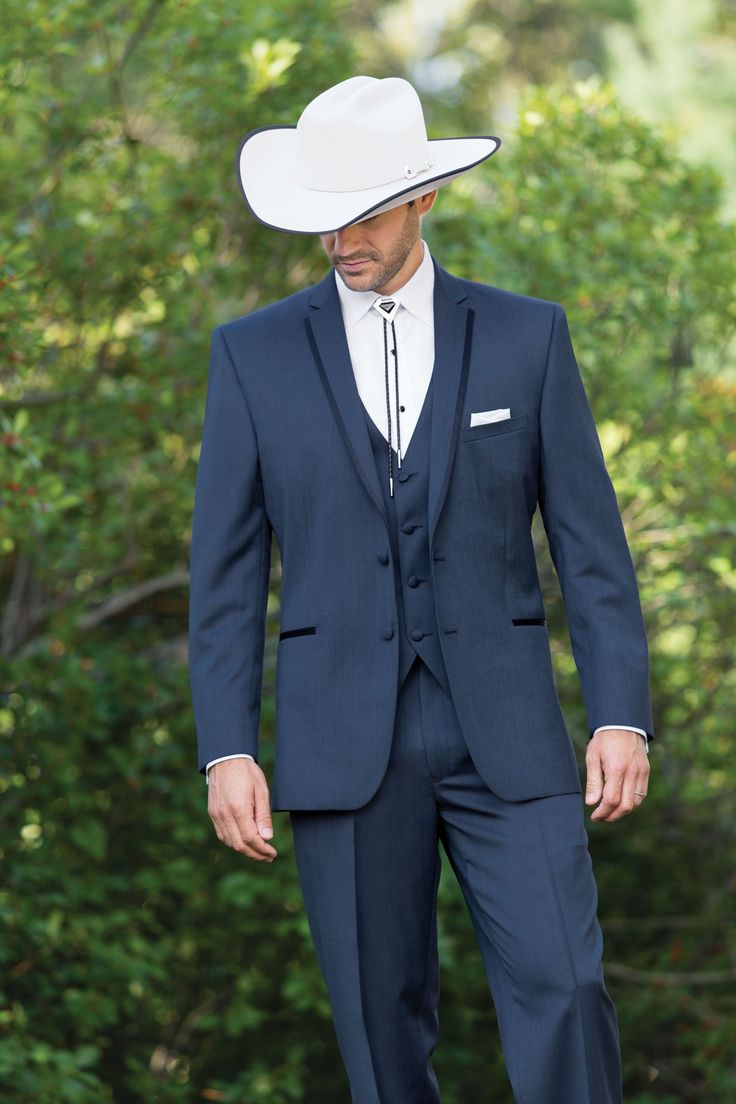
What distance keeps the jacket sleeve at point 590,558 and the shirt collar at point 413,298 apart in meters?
0.24

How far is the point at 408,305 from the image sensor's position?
2.99 metres

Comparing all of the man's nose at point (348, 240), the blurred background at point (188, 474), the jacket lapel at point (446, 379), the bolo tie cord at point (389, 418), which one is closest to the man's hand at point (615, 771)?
Result: the jacket lapel at point (446, 379)

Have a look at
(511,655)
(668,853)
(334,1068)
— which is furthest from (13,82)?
(668,853)

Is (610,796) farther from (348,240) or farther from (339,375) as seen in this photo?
(348,240)

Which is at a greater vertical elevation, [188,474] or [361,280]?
[361,280]

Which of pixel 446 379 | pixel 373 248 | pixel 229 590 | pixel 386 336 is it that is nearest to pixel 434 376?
pixel 446 379

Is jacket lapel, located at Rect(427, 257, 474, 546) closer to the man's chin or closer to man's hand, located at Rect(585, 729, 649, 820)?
the man's chin

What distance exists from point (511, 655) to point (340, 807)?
0.40m

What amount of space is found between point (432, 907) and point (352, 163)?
1.32 metres

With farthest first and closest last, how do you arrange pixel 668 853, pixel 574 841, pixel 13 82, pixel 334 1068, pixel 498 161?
pixel 668 853 < pixel 334 1068 < pixel 498 161 < pixel 13 82 < pixel 574 841

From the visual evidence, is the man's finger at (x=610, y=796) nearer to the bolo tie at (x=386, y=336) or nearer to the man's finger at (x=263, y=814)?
the man's finger at (x=263, y=814)

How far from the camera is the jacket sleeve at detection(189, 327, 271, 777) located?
9.45ft

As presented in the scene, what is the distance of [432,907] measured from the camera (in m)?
2.90

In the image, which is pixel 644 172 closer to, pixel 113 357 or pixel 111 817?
pixel 113 357
